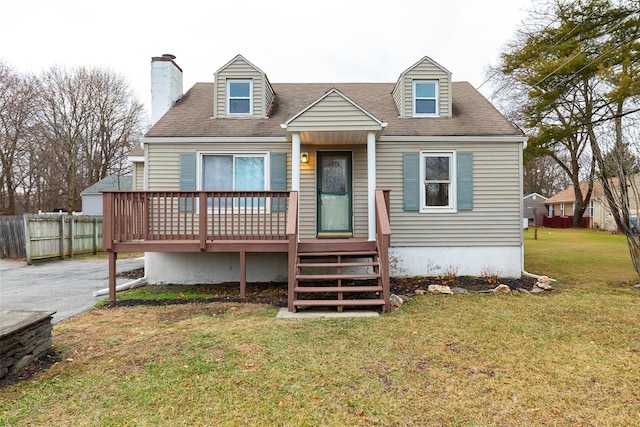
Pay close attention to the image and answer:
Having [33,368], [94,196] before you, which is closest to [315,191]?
[33,368]

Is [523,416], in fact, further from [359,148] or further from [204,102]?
[204,102]

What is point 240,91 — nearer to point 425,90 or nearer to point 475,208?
point 425,90

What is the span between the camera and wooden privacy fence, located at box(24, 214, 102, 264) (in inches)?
467

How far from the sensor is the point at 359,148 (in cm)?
820

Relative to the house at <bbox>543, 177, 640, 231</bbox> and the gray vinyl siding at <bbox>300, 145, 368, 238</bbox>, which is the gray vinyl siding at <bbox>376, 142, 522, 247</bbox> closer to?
the gray vinyl siding at <bbox>300, 145, 368, 238</bbox>

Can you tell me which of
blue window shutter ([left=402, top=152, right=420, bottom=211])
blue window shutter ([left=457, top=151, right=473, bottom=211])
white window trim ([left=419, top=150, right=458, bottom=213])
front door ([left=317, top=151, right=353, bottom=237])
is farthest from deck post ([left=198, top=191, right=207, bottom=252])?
blue window shutter ([left=457, top=151, right=473, bottom=211])

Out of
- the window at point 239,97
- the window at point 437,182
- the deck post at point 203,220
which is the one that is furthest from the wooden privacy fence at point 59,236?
the window at point 437,182

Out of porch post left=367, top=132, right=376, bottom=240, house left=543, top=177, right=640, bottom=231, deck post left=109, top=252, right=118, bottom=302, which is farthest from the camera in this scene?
house left=543, top=177, right=640, bottom=231

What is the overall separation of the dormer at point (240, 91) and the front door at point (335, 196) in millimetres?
2015

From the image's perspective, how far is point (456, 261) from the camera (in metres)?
8.10

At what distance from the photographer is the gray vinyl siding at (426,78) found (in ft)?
27.9

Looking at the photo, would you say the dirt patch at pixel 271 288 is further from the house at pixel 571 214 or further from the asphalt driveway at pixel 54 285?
the house at pixel 571 214

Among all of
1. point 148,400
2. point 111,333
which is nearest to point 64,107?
point 111,333

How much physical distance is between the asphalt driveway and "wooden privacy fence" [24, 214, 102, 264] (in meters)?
0.57
